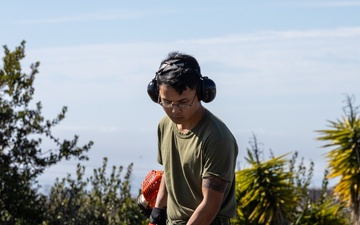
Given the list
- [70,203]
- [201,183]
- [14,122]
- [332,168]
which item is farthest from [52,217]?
[201,183]

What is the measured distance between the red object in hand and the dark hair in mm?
996

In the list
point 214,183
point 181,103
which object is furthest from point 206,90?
point 214,183

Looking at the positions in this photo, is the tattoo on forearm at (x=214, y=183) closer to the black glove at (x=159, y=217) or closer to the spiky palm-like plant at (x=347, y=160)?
the black glove at (x=159, y=217)

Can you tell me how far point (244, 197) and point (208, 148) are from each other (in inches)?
354

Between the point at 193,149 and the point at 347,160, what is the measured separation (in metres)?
10.1

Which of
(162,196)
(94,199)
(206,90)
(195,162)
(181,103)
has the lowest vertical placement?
(162,196)

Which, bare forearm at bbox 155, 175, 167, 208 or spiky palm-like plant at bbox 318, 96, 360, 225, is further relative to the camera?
spiky palm-like plant at bbox 318, 96, 360, 225

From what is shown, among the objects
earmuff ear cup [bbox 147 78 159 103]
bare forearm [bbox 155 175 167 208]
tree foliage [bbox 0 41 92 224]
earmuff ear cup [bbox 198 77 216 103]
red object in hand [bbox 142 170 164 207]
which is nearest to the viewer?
earmuff ear cup [bbox 198 77 216 103]

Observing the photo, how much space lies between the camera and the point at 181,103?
6.22m

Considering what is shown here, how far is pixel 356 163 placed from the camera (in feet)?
53.0

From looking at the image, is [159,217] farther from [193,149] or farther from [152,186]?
[193,149]

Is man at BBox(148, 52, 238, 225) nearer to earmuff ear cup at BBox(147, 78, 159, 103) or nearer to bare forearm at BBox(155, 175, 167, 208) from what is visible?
earmuff ear cup at BBox(147, 78, 159, 103)

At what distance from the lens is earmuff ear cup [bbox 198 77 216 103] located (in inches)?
247

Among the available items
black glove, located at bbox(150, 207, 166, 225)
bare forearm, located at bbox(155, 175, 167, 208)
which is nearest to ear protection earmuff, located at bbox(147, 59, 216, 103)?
bare forearm, located at bbox(155, 175, 167, 208)
